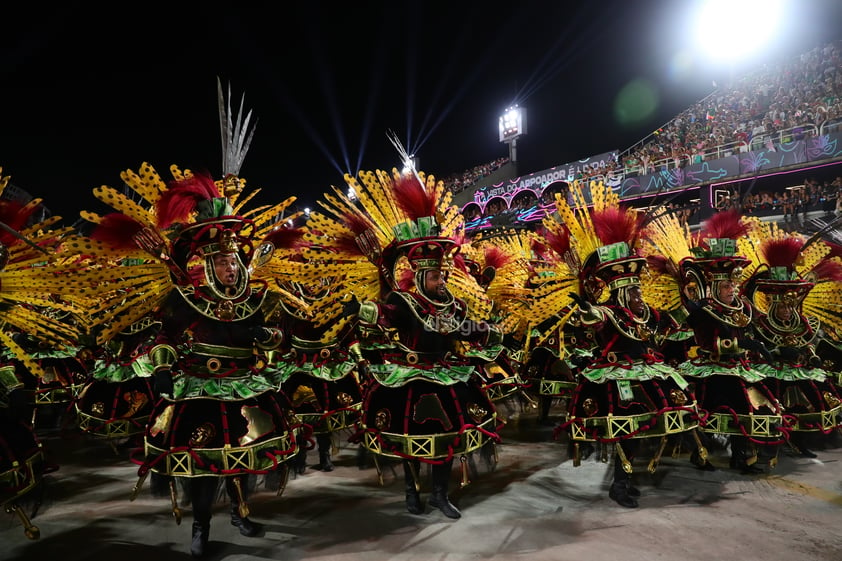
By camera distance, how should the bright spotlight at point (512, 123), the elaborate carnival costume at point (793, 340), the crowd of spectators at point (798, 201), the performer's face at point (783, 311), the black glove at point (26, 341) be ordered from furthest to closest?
the bright spotlight at point (512, 123)
the crowd of spectators at point (798, 201)
the black glove at point (26, 341)
the performer's face at point (783, 311)
the elaborate carnival costume at point (793, 340)

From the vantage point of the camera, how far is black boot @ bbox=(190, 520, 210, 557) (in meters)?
3.42

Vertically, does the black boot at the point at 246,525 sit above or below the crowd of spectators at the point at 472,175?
below

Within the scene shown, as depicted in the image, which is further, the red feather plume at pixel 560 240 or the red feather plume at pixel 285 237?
the red feather plume at pixel 560 240

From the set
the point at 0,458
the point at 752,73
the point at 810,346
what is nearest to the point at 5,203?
the point at 0,458

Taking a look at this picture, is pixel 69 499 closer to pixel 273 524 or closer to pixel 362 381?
pixel 273 524

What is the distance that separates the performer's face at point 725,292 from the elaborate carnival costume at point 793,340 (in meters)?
0.65

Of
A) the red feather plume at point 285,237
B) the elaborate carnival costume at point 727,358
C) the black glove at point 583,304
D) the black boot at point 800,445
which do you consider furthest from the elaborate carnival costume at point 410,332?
the black boot at point 800,445

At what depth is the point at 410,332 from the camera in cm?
400

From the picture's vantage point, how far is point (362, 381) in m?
6.29

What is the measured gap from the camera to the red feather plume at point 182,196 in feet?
11.5

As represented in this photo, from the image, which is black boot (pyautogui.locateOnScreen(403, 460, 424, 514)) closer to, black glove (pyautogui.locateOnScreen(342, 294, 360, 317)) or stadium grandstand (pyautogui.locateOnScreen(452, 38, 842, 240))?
black glove (pyautogui.locateOnScreen(342, 294, 360, 317))

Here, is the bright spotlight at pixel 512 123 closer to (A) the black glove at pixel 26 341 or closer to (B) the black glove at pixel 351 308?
(A) the black glove at pixel 26 341

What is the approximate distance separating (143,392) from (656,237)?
583cm

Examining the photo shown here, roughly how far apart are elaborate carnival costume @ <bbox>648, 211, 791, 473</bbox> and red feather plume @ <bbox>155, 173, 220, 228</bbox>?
171 inches
